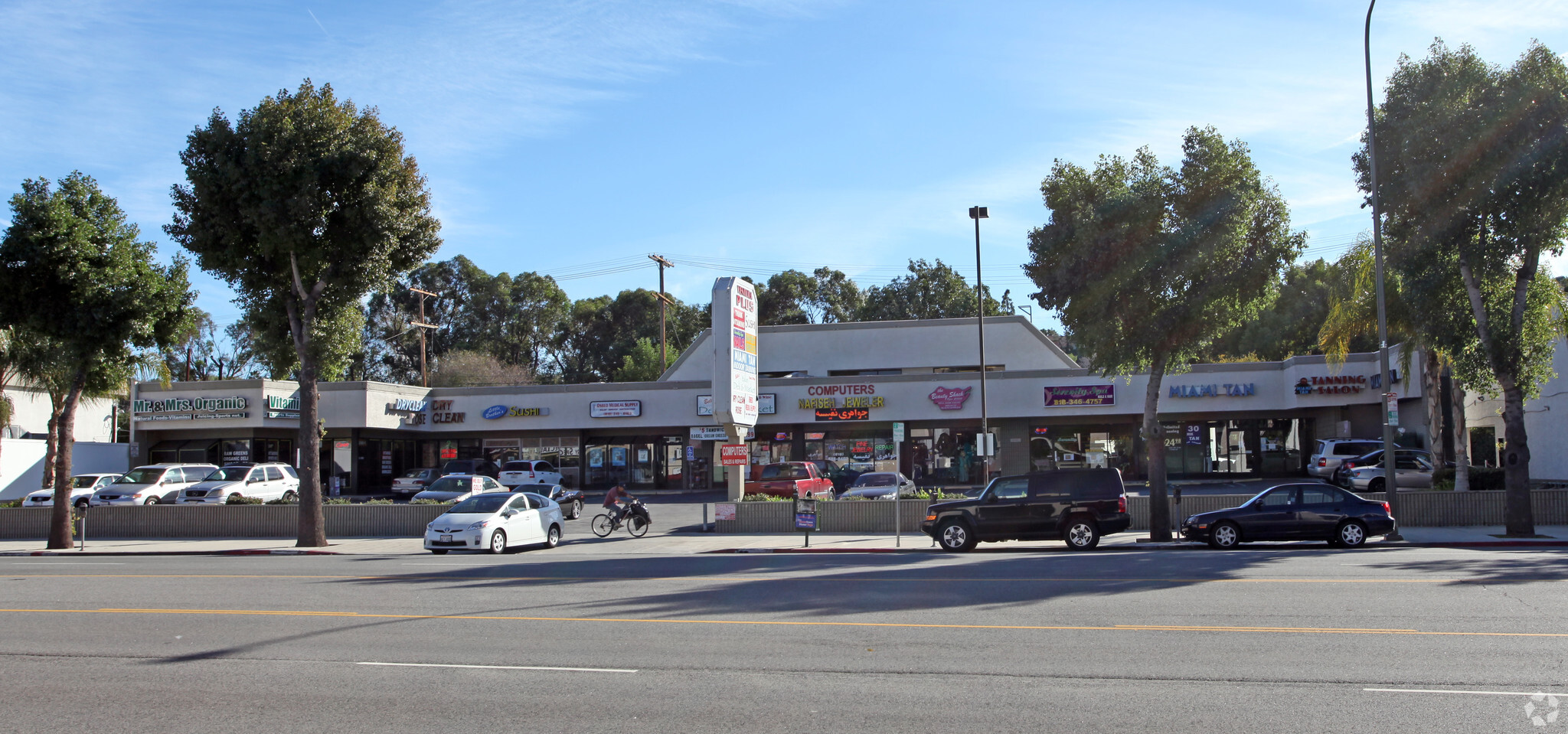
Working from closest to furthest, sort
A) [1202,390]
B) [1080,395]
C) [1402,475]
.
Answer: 1. [1402,475]
2. [1202,390]
3. [1080,395]

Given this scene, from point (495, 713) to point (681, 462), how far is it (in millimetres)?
38567

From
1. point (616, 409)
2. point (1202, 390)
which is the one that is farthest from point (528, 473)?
point (1202, 390)

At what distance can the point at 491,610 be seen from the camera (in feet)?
39.3

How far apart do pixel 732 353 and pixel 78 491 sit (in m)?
21.7

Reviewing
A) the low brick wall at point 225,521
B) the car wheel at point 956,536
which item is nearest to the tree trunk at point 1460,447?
the car wheel at point 956,536

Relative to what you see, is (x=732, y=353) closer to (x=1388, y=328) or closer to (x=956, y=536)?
(x=956, y=536)

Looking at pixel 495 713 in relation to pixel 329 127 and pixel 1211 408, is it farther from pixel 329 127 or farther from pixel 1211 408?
pixel 1211 408

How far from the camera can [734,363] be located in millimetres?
26953

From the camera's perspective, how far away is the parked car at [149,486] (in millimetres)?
30594

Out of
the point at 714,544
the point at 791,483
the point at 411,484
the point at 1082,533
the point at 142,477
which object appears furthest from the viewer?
the point at 411,484

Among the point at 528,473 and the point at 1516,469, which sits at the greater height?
the point at 1516,469

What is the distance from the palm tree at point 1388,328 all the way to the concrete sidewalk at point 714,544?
167 inches

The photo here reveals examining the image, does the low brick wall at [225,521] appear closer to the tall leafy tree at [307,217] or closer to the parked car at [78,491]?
the parked car at [78,491]

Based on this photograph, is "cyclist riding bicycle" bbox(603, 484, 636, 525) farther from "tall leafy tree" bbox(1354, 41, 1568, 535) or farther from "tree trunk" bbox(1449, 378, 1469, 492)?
"tree trunk" bbox(1449, 378, 1469, 492)
